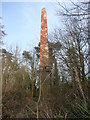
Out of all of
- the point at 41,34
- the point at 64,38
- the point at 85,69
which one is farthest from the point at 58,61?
the point at 41,34

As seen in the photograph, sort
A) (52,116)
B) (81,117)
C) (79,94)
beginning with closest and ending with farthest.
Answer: (81,117)
(52,116)
(79,94)

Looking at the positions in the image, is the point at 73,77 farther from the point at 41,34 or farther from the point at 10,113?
the point at 41,34

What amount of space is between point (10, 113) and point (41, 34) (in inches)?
271

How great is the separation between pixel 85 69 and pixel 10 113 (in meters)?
3.93

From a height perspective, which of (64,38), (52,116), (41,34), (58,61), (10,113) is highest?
(41,34)

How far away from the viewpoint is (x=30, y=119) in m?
4.78

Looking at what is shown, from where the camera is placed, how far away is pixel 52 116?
12.6ft

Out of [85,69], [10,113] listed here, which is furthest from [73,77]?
[10,113]

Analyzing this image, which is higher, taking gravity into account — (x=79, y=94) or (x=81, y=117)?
(x=79, y=94)

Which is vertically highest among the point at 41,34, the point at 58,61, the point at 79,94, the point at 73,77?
the point at 41,34

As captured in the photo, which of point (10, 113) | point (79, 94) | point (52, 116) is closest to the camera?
point (52, 116)

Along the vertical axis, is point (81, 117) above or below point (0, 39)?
below

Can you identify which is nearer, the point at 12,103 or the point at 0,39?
the point at 12,103

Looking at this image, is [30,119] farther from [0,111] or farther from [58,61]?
[58,61]
